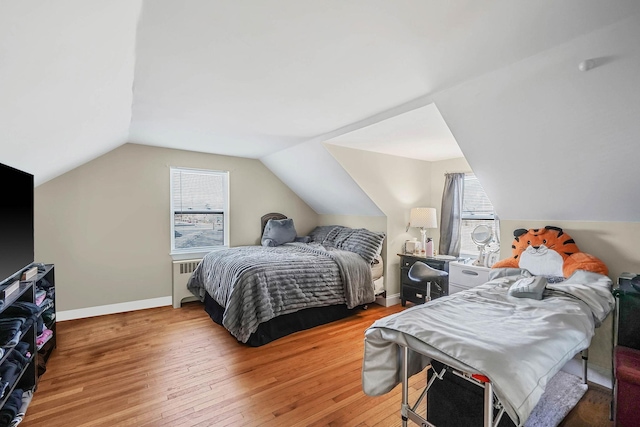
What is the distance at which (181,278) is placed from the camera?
4.05m

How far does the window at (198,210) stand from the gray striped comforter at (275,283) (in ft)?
2.26

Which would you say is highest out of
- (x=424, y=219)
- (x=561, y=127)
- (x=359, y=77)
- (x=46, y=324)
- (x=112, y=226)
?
(x=359, y=77)

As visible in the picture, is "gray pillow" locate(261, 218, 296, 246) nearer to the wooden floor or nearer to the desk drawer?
the wooden floor

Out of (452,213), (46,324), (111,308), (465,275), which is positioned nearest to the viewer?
(46,324)

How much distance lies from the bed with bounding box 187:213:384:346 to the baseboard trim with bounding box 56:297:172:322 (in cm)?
50

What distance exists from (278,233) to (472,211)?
2.90 m

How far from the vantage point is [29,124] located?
1645 millimetres

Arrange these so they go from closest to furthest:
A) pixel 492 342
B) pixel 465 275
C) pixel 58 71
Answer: pixel 492 342 < pixel 58 71 < pixel 465 275

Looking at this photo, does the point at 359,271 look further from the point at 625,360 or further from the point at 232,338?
the point at 625,360

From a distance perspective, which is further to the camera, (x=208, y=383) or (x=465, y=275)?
(x=465, y=275)

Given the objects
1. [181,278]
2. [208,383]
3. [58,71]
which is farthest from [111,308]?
[58,71]

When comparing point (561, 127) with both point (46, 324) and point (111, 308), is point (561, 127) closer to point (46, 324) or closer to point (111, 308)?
point (46, 324)

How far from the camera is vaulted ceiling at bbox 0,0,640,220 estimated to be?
4.26 feet

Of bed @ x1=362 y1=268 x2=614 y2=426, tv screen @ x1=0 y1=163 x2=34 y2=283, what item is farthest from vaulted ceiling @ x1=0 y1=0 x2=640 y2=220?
bed @ x1=362 y1=268 x2=614 y2=426
